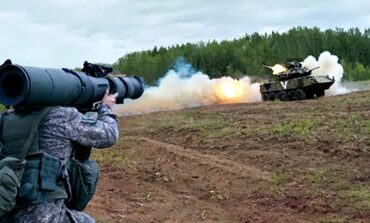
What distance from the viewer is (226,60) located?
58.8m

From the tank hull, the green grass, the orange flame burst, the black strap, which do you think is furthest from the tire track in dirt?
the orange flame burst

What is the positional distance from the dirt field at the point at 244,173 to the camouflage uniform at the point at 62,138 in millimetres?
4293

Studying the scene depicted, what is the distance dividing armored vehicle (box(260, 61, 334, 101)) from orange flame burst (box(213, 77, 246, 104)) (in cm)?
247

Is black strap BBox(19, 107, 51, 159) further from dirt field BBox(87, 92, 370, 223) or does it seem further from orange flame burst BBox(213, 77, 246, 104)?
orange flame burst BBox(213, 77, 246, 104)

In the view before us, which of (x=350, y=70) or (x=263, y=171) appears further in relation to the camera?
(x=350, y=70)

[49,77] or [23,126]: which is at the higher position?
[49,77]

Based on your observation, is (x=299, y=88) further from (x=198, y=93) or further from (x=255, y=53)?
(x=255, y=53)

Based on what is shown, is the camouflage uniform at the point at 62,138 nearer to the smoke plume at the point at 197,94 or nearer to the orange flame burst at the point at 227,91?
the smoke plume at the point at 197,94

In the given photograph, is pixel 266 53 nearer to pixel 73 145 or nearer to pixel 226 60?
pixel 226 60

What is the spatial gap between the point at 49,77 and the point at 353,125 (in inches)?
451

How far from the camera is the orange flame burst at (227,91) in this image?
31.2 metres

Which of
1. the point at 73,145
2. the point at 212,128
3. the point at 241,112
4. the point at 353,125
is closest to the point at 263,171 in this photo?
the point at 353,125

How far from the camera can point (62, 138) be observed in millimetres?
3383

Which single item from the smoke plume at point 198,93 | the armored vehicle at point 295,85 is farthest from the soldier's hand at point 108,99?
the smoke plume at point 198,93
